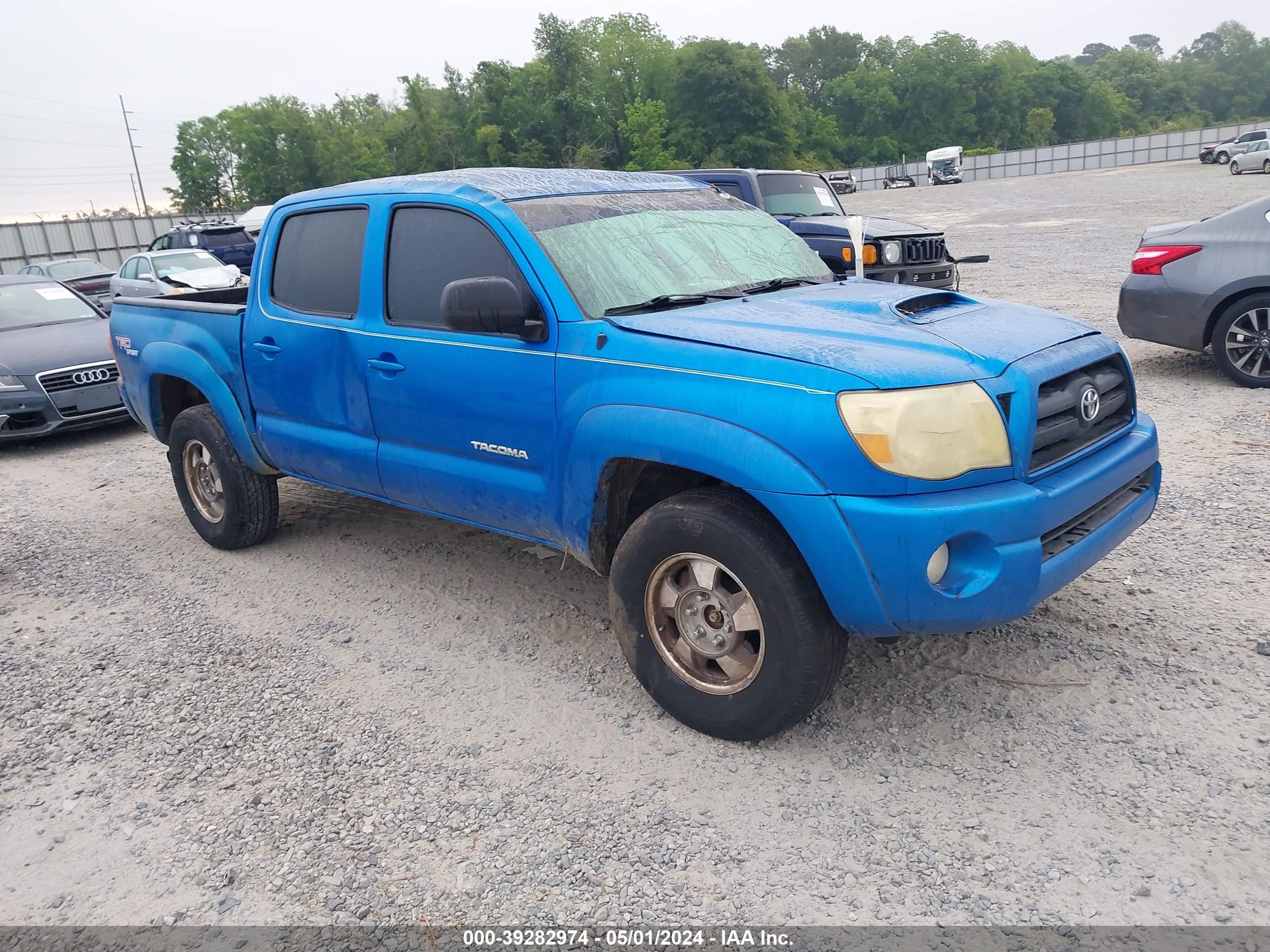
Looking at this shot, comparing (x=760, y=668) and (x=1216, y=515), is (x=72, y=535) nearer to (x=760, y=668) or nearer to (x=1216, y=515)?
(x=760, y=668)

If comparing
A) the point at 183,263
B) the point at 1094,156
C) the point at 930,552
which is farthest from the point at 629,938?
the point at 1094,156

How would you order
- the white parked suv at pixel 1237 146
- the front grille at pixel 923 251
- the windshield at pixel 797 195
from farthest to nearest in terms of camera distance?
the white parked suv at pixel 1237 146 → the windshield at pixel 797 195 → the front grille at pixel 923 251

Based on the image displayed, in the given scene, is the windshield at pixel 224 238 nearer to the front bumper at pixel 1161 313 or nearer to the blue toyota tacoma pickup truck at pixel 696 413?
the blue toyota tacoma pickup truck at pixel 696 413

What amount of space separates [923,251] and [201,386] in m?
8.16

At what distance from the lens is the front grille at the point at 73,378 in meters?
9.01

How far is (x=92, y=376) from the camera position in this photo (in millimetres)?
9258

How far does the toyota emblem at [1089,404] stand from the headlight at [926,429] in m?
0.57

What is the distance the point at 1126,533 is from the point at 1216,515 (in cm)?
203

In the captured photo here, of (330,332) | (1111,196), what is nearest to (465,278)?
(330,332)

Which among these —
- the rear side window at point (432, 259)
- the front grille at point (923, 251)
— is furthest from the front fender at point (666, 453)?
the front grille at point (923, 251)

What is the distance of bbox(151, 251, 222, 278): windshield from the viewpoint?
16.2 metres

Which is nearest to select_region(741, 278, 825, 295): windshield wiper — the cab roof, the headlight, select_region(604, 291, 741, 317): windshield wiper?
select_region(604, 291, 741, 317): windshield wiper

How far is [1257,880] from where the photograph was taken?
2.61 m

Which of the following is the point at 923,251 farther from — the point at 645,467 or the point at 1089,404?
the point at 645,467
